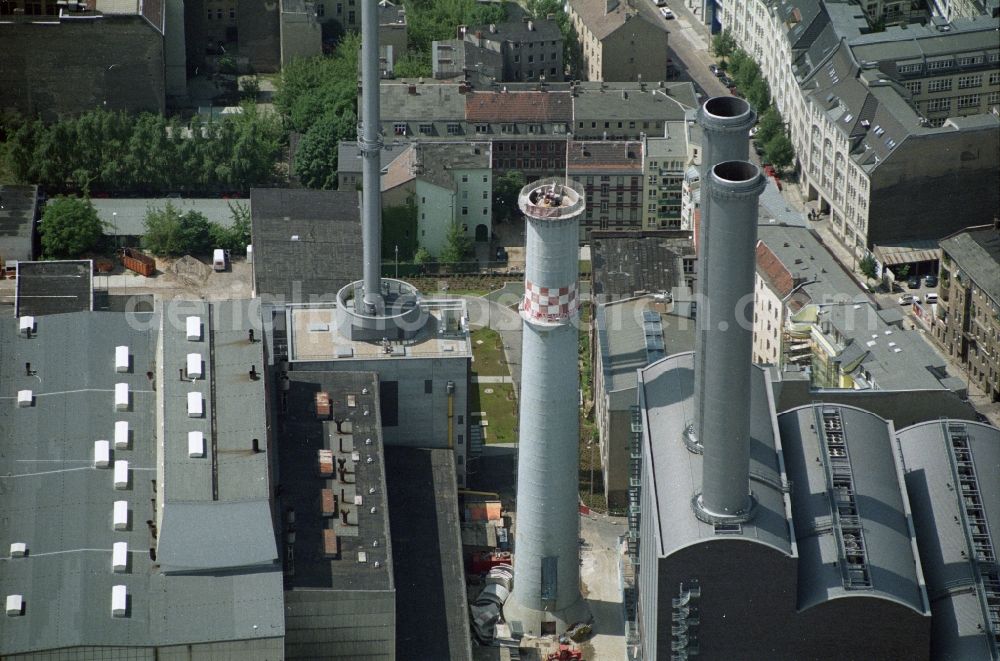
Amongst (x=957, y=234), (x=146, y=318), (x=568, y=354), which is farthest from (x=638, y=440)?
(x=957, y=234)

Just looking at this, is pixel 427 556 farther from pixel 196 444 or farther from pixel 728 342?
pixel 728 342

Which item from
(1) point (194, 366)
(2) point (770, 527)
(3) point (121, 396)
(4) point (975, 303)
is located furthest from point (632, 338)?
(3) point (121, 396)

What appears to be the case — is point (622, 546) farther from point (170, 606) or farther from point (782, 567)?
point (170, 606)

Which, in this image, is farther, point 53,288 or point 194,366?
point 53,288

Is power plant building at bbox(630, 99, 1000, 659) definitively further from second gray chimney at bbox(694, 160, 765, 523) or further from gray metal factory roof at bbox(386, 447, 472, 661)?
gray metal factory roof at bbox(386, 447, 472, 661)

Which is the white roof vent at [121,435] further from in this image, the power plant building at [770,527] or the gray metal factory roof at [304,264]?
the power plant building at [770,527]
